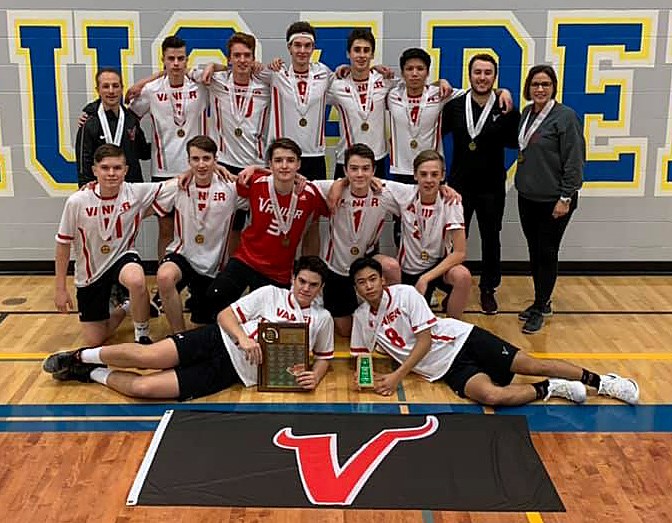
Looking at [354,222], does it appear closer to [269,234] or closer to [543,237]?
[269,234]

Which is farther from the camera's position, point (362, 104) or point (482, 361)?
point (362, 104)

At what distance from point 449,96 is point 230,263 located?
2094mm

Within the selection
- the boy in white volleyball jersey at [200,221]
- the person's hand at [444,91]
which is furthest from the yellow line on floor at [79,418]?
the person's hand at [444,91]

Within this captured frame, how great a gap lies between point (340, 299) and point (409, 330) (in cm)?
96

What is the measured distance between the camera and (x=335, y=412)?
16.5 ft

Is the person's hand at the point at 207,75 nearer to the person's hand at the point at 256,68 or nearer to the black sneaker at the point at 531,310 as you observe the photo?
the person's hand at the point at 256,68

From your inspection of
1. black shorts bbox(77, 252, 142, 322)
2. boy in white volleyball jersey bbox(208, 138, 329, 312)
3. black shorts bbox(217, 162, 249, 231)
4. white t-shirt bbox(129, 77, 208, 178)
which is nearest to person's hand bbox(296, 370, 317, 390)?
boy in white volleyball jersey bbox(208, 138, 329, 312)

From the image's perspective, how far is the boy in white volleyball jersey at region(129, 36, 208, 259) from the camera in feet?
22.1

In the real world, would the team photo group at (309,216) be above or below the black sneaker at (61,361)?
above

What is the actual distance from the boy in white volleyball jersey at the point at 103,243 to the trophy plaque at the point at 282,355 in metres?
1.11

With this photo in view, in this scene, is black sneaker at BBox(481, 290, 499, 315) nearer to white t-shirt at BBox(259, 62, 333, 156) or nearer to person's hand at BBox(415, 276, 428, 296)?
person's hand at BBox(415, 276, 428, 296)

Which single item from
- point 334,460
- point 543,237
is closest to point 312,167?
point 543,237

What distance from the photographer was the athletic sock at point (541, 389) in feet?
17.2

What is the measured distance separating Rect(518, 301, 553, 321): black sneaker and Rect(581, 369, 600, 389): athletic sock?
1.32m
